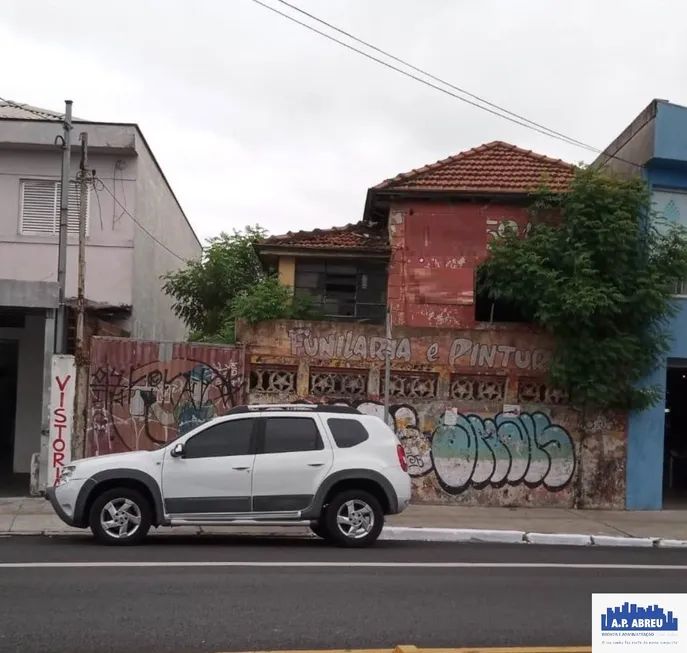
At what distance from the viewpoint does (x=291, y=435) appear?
35.6 ft

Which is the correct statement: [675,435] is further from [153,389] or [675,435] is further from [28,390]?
[28,390]

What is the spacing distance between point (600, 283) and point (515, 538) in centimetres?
503

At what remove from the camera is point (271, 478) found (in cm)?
1058

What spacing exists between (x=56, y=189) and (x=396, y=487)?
1104 cm

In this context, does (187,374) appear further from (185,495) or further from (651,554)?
(651,554)

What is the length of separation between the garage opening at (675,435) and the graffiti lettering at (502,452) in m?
4.45

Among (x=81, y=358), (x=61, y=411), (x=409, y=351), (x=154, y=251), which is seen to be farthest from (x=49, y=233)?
(x=409, y=351)

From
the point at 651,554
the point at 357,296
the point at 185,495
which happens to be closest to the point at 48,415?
the point at 185,495

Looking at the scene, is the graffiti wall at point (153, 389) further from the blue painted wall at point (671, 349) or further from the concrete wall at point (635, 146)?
the concrete wall at point (635, 146)

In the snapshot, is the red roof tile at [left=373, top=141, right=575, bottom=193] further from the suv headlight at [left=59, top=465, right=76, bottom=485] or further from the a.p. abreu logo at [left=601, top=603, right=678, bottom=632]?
the a.p. abreu logo at [left=601, top=603, right=678, bottom=632]

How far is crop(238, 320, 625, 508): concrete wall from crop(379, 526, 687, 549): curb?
Result: 2875 mm

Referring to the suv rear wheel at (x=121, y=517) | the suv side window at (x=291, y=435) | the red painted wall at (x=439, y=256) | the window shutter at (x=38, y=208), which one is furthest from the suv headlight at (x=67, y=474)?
the window shutter at (x=38, y=208)

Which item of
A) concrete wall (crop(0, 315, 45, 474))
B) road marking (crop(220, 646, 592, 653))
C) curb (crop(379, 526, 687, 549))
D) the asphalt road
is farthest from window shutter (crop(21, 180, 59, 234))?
road marking (crop(220, 646, 592, 653))

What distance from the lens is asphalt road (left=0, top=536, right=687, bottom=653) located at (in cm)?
644
